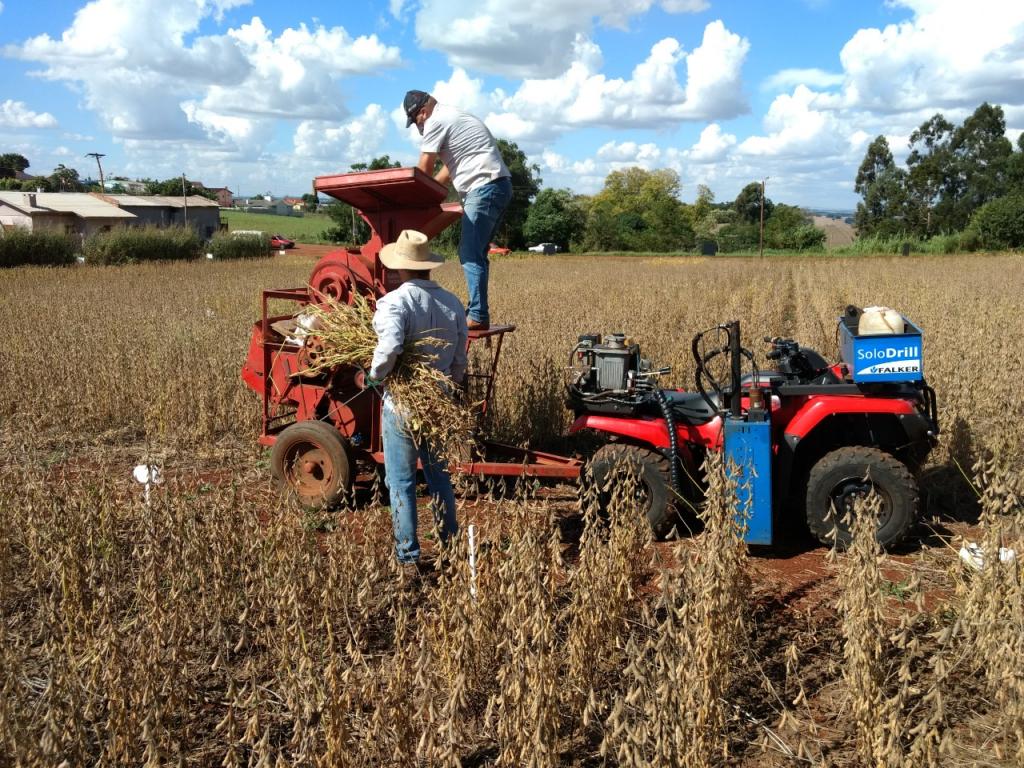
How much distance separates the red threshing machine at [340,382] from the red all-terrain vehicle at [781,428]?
58 centimetres

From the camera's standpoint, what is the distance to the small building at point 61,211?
1715 inches

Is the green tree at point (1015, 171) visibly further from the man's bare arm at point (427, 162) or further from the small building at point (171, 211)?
the man's bare arm at point (427, 162)

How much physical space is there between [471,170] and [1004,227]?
44.6 metres

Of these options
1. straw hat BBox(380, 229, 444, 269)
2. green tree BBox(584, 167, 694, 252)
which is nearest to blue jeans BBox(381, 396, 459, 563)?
straw hat BBox(380, 229, 444, 269)

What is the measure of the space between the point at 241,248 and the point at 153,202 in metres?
26.4

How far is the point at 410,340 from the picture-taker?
4.71 meters

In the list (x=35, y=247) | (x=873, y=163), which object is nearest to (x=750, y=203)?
(x=873, y=163)

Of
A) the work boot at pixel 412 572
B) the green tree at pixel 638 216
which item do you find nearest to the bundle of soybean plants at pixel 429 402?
the work boot at pixel 412 572

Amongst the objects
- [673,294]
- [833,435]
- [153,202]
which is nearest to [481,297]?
[833,435]

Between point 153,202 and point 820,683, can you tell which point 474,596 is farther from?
point 153,202

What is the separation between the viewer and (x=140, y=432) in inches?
321

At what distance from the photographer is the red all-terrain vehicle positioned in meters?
4.83

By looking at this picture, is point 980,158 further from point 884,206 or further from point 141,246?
point 141,246

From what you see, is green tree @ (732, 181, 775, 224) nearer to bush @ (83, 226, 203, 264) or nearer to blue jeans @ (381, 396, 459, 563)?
bush @ (83, 226, 203, 264)
